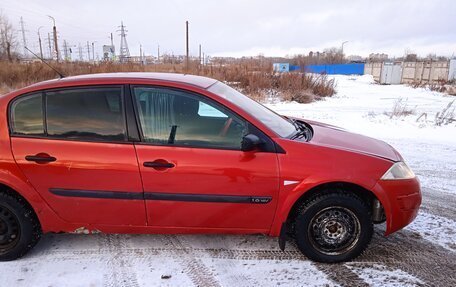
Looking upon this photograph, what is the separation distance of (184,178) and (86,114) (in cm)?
105

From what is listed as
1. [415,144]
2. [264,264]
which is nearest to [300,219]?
[264,264]

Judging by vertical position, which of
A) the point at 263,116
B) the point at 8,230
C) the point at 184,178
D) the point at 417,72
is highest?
the point at 417,72

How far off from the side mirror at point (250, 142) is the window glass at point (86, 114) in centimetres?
103

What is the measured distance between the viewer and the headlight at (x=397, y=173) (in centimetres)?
291

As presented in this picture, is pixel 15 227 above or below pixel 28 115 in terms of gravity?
below

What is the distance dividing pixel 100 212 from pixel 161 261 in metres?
0.70

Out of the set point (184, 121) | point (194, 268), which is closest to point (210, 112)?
point (184, 121)

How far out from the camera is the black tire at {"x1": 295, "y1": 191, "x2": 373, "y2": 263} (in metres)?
2.92

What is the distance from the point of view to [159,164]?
9.25 feet

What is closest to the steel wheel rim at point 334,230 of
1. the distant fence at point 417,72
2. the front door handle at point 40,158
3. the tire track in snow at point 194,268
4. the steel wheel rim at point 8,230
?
the tire track in snow at point 194,268

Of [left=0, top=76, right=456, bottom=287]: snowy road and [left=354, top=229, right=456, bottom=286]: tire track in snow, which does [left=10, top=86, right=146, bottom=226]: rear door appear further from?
[left=354, top=229, right=456, bottom=286]: tire track in snow

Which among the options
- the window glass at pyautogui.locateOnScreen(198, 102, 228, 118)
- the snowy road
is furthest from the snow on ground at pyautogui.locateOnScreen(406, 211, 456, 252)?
the window glass at pyautogui.locateOnScreen(198, 102, 228, 118)

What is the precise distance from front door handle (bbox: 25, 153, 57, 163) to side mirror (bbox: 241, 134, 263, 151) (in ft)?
5.26

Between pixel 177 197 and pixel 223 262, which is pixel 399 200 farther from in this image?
pixel 177 197
